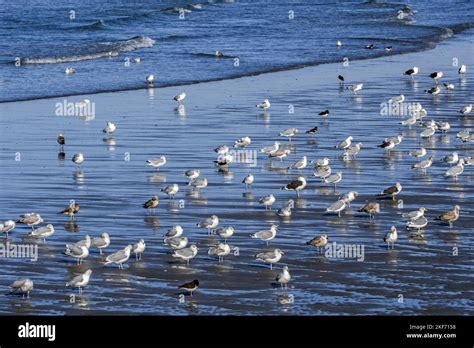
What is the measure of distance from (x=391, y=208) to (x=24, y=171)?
8.13m

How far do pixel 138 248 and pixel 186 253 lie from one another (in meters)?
0.77

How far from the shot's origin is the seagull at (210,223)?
20.8 meters

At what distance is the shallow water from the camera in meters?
17.5

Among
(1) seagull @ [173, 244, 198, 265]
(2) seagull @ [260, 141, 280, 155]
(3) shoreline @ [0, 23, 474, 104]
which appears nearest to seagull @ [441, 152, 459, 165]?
(2) seagull @ [260, 141, 280, 155]

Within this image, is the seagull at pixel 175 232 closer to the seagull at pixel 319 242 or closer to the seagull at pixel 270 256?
the seagull at pixel 270 256

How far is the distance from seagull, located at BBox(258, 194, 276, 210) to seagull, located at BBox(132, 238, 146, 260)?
11.9ft

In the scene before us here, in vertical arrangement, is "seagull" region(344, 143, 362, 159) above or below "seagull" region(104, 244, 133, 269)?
above

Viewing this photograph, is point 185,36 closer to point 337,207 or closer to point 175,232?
point 337,207

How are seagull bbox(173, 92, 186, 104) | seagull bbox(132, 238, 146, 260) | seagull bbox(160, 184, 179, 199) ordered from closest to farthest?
seagull bbox(132, 238, 146, 260)
seagull bbox(160, 184, 179, 199)
seagull bbox(173, 92, 186, 104)

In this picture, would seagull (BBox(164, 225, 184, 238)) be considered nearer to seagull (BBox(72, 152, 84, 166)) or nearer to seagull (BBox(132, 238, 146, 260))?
seagull (BBox(132, 238, 146, 260))

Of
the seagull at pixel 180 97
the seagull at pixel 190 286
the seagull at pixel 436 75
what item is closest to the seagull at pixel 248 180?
the seagull at pixel 190 286
